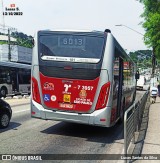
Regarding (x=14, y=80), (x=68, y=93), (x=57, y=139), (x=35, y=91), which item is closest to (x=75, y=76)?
(x=68, y=93)

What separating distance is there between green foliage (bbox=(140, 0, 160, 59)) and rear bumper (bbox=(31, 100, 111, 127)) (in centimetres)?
1843

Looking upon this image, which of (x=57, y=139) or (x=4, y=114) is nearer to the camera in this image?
(x=57, y=139)

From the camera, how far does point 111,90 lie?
33.5ft

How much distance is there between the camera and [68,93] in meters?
10.4

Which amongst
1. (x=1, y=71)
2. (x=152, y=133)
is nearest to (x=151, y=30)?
(x=1, y=71)

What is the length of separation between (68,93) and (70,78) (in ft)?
1.60

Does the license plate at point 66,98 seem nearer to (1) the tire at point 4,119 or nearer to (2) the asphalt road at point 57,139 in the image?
(2) the asphalt road at point 57,139

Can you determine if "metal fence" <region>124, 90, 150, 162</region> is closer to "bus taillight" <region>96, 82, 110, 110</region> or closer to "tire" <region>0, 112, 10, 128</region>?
"bus taillight" <region>96, 82, 110, 110</region>

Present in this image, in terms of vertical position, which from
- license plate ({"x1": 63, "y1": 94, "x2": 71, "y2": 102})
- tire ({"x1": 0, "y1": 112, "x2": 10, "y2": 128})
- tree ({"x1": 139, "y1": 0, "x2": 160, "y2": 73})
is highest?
tree ({"x1": 139, "y1": 0, "x2": 160, "y2": 73})

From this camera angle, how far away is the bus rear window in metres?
10.2

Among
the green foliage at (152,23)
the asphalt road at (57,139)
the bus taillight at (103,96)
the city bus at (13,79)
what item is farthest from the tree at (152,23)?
the bus taillight at (103,96)

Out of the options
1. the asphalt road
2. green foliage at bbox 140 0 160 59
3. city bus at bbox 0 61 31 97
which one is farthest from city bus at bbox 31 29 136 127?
city bus at bbox 0 61 31 97

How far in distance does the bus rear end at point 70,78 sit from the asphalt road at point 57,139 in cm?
67

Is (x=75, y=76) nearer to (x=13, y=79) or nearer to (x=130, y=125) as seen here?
(x=130, y=125)
